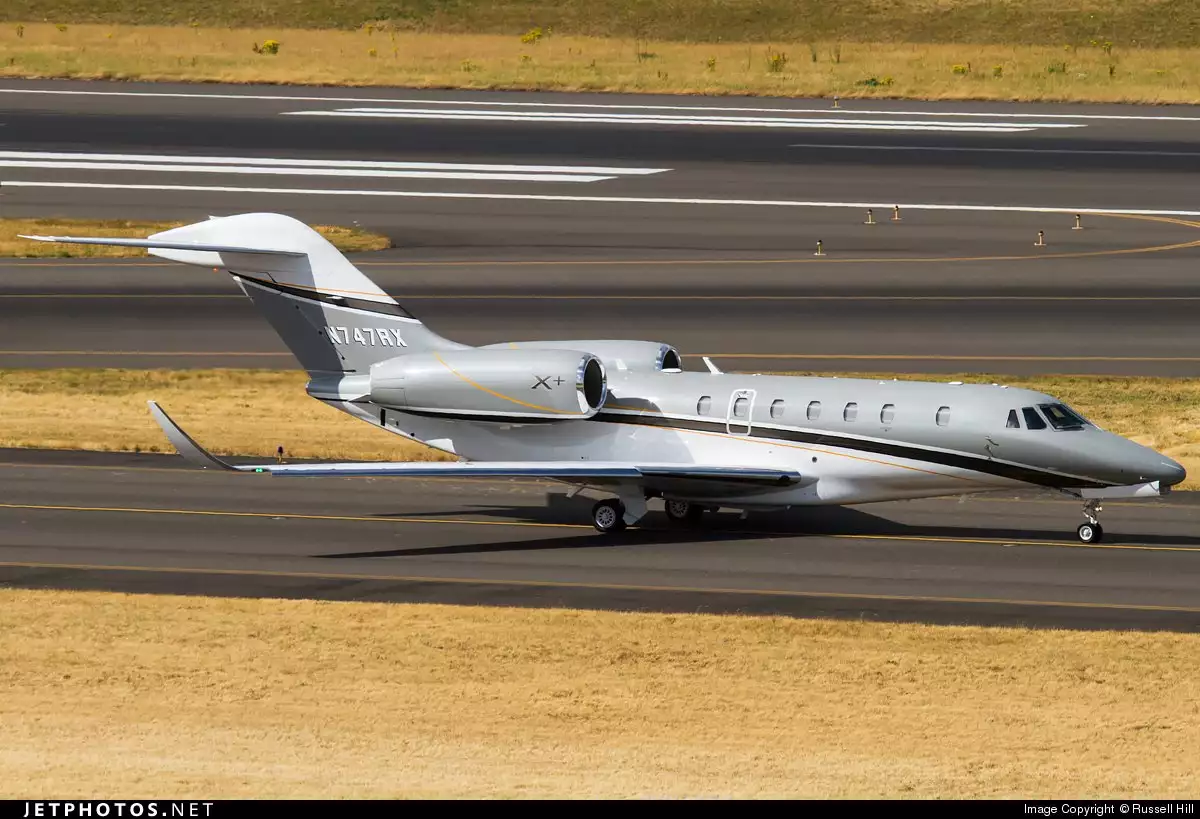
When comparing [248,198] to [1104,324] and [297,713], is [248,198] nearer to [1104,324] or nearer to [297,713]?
[1104,324]

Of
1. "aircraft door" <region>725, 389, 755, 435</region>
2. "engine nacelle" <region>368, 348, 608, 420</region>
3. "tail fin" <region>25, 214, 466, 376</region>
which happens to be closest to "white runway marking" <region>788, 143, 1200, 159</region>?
"tail fin" <region>25, 214, 466, 376</region>

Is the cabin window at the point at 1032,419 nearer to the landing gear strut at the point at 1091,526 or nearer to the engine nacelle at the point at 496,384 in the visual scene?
the landing gear strut at the point at 1091,526

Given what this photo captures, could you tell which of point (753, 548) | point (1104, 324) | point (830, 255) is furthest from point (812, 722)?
point (830, 255)

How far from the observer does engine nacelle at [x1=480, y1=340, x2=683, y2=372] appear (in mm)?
36969

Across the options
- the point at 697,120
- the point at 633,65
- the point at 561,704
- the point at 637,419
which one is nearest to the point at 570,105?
the point at 697,120

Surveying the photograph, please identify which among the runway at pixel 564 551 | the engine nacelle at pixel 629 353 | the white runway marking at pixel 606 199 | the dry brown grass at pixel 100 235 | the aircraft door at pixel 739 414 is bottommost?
the runway at pixel 564 551

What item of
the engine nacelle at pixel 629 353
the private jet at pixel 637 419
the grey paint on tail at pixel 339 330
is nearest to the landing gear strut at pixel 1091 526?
the private jet at pixel 637 419

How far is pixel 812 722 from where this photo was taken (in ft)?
80.8

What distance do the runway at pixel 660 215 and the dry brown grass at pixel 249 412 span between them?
1.47 meters

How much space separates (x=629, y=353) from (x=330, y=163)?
4176 cm

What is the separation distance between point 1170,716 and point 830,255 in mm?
37227

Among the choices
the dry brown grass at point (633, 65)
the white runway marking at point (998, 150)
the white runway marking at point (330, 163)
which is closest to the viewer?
the white runway marking at point (330, 163)

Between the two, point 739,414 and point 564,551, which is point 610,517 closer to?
point 564,551

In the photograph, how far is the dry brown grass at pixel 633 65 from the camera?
93.7 meters
